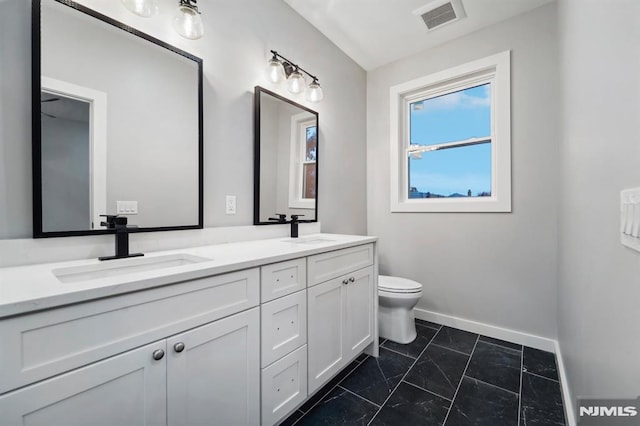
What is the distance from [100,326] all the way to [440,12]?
8.95 feet

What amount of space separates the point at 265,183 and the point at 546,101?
2.15m

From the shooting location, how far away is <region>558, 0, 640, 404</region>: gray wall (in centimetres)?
64

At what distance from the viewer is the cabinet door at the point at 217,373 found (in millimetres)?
847

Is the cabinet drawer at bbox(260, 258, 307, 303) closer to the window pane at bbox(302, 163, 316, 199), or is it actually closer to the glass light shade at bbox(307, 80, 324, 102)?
the window pane at bbox(302, 163, 316, 199)

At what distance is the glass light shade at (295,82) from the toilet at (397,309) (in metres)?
1.65

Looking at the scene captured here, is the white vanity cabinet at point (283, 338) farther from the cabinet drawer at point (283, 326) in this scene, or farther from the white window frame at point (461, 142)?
the white window frame at point (461, 142)

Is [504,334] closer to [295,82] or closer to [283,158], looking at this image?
[283,158]

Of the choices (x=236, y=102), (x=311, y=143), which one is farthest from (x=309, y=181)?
(x=236, y=102)

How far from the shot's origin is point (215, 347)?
0.94 metres

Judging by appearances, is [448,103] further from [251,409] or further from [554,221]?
[251,409]

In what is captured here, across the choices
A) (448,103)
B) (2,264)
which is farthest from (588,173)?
(2,264)

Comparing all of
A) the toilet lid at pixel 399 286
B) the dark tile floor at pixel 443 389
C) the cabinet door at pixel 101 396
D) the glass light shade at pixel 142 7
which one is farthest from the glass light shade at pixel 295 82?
the dark tile floor at pixel 443 389

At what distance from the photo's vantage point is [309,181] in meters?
2.19

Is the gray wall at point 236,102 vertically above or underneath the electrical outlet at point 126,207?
above
